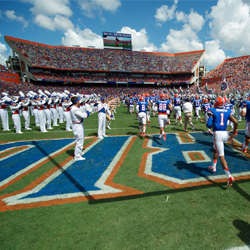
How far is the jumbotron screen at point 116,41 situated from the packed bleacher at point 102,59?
1706mm

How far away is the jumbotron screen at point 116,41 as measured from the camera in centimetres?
5603

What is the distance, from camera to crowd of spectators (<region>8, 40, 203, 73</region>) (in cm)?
4656

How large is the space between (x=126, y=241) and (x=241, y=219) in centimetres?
204

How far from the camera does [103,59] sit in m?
54.2

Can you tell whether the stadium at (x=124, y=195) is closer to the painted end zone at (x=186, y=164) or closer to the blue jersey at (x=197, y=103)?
the painted end zone at (x=186, y=164)

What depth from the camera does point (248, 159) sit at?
5.41 m

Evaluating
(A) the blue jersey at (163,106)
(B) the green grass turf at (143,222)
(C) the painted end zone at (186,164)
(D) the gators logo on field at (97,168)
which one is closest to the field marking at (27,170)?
(D) the gators logo on field at (97,168)

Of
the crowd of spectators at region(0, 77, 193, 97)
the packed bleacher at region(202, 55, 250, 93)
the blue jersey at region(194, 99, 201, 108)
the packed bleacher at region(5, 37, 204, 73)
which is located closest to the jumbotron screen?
the packed bleacher at region(5, 37, 204, 73)

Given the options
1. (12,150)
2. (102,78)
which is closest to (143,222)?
(12,150)

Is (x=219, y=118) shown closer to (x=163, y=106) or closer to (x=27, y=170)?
(x=163, y=106)

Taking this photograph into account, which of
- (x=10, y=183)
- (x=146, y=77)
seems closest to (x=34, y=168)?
(x=10, y=183)

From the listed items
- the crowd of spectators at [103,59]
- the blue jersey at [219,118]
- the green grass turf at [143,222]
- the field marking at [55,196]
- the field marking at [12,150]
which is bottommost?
the green grass turf at [143,222]

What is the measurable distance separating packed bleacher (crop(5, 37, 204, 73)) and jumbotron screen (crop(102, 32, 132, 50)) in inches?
67.2

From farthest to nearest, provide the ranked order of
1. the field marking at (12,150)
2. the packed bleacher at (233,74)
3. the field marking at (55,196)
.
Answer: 1. the packed bleacher at (233,74)
2. the field marking at (12,150)
3. the field marking at (55,196)
